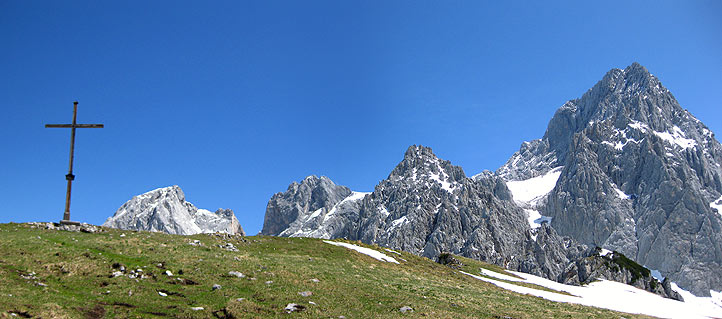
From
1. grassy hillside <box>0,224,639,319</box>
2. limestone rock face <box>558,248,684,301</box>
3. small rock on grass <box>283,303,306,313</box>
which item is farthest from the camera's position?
limestone rock face <box>558,248,684,301</box>

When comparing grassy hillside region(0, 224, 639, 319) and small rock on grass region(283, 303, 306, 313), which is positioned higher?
grassy hillside region(0, 224, 639, 319)

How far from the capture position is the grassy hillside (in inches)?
987

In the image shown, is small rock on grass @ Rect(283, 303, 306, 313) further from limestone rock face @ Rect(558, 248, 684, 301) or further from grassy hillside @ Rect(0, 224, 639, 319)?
limestone rock face @ Rect(558, 248, 684, 301)

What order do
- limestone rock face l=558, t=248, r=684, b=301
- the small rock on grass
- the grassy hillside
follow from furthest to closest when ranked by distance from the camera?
1. limestone rock face l=558, t=248, r=684, b=301
2. the small rock on grass
3. the grassy hillside

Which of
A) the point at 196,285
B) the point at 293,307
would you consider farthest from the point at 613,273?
the point at 196,285

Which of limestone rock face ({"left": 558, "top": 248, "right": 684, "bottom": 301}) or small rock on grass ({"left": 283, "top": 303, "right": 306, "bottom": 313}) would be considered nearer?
small rock on grass ({"left": 283, "top": 303, "right": 306, "bottom": 313})

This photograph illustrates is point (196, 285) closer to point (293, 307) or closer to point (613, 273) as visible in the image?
point (293, 307)

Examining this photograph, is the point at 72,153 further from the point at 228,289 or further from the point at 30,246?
the point at 228,289

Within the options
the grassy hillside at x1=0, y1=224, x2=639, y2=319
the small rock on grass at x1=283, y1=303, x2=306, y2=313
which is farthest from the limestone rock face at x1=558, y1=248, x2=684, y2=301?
the small rock on grass at x1=283, y1=303, x2=306, y2=313

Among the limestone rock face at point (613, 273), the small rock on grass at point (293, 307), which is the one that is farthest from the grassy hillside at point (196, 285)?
the limestone rock face at point (613, 273)

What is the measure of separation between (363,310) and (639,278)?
130524 mm

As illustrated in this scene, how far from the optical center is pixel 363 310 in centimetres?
2914

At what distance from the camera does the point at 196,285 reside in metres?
30.1

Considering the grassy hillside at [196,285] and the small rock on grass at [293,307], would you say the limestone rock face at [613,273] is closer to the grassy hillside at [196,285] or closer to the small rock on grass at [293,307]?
the grassy hillside at [196,285]
